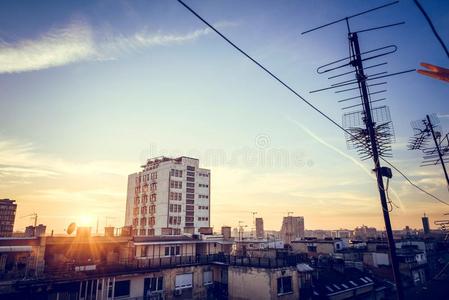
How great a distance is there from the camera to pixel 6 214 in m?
133

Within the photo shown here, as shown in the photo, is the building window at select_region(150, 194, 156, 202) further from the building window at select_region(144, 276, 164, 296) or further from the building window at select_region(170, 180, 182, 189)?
the building window at select_region(144, 276, 164, 296)

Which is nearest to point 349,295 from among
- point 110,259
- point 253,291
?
point 253,291

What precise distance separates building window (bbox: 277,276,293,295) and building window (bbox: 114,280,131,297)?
17.6m

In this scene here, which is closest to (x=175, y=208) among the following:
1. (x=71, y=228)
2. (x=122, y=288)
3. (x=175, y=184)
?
(x=175, y=184)

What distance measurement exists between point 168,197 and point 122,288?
6032 cm

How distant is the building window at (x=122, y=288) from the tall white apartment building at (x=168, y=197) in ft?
186

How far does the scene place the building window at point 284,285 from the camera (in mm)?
30281

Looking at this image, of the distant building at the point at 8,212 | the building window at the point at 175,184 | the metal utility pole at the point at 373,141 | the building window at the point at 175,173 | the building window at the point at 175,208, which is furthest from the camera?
the distant building at the point at 8,212

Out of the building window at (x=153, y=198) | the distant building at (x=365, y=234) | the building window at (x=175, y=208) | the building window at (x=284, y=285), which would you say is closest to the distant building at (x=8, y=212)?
the building window at (x=153, y=198)

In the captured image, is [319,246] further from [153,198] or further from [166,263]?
[153,198]

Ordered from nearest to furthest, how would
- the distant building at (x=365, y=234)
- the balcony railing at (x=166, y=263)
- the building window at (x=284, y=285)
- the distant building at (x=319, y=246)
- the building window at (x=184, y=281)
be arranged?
the balcony railing at (x=166, y=263)
the building window at (x=284, y=285)
the building window at (x=184, y=281)
the distant building at (x=319, y=246)
the distant building at (x=365, y=234)

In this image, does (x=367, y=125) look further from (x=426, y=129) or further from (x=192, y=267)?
(x=192, y=267)

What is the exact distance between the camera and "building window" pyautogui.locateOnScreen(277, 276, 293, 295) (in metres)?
30.3

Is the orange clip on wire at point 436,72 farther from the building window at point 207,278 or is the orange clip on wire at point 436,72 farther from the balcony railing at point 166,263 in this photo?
the building window at point 207,278
